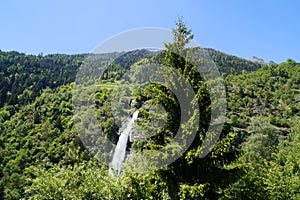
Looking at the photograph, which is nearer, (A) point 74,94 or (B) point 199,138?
(B) point 199,138

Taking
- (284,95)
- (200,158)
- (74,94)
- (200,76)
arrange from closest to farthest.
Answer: (200,158)
(200,76)
(284,95)
(74,94)

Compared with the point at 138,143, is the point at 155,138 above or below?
above

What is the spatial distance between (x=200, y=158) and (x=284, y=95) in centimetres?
8364

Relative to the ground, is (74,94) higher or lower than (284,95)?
lower

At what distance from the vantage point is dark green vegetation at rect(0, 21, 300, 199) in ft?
35.2

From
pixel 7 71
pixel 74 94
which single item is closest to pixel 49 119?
pixel 74 94

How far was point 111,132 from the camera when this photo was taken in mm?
65625

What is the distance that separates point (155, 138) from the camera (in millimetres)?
11648

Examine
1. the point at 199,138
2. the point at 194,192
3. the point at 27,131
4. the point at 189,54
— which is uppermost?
the point at 189,54

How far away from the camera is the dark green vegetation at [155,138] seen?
10727 millimetres

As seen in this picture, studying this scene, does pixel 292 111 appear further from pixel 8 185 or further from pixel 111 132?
pixel 8 185

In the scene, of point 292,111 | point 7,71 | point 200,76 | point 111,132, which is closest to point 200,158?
point 200,76

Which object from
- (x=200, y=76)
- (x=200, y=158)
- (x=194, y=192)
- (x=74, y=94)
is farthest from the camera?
(x=74, y=94)

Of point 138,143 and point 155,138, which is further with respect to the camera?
point 138,143
